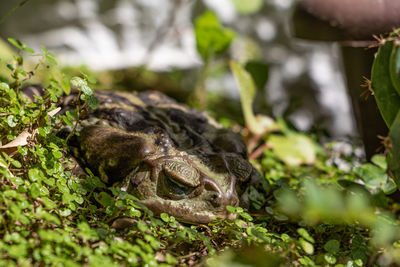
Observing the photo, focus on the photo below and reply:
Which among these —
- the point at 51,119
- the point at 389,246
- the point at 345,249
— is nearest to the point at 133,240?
the point at 51,119

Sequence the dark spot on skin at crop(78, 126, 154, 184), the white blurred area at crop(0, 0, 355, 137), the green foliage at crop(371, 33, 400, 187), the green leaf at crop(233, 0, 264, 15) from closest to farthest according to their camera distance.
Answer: the green foliage at crop(371, 33, 400, 187), the dark spot on skin at crop(78, 126, 154, 184), the green leaf at crop(233, 0, 264, 15), the white blurred area at crop(0, 0, 355, 137)

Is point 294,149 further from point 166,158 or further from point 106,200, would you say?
point 106,200

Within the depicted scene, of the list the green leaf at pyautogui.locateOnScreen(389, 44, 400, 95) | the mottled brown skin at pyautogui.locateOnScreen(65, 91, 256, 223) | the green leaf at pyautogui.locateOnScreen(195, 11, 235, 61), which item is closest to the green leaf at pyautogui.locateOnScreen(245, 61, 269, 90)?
the green leaf at pyautogui.locateOnScreen(195, 11, 235, 61)

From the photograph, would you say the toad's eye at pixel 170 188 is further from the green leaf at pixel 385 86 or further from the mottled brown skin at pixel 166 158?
the green leaf at pixel 385 86

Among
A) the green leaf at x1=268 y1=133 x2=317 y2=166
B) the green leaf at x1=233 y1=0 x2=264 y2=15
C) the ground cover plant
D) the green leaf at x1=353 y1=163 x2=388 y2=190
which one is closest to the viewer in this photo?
the ground cover plant

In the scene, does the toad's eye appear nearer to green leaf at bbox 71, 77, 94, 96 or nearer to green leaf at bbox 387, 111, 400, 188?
green leaf at bbox 71, 77, 94, 96

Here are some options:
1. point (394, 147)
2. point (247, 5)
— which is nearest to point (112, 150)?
point (394, 147)

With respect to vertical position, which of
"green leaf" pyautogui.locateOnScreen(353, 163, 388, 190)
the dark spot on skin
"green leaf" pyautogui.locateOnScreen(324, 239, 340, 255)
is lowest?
"green leaf" pyautogui.locateOnScreen(324, 239, 340, 255)

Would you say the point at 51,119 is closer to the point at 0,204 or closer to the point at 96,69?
the point at 0,204

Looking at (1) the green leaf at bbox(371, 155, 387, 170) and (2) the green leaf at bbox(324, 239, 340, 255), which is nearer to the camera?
(2) the green leaf at bbox(324, 239, 340, 255)
